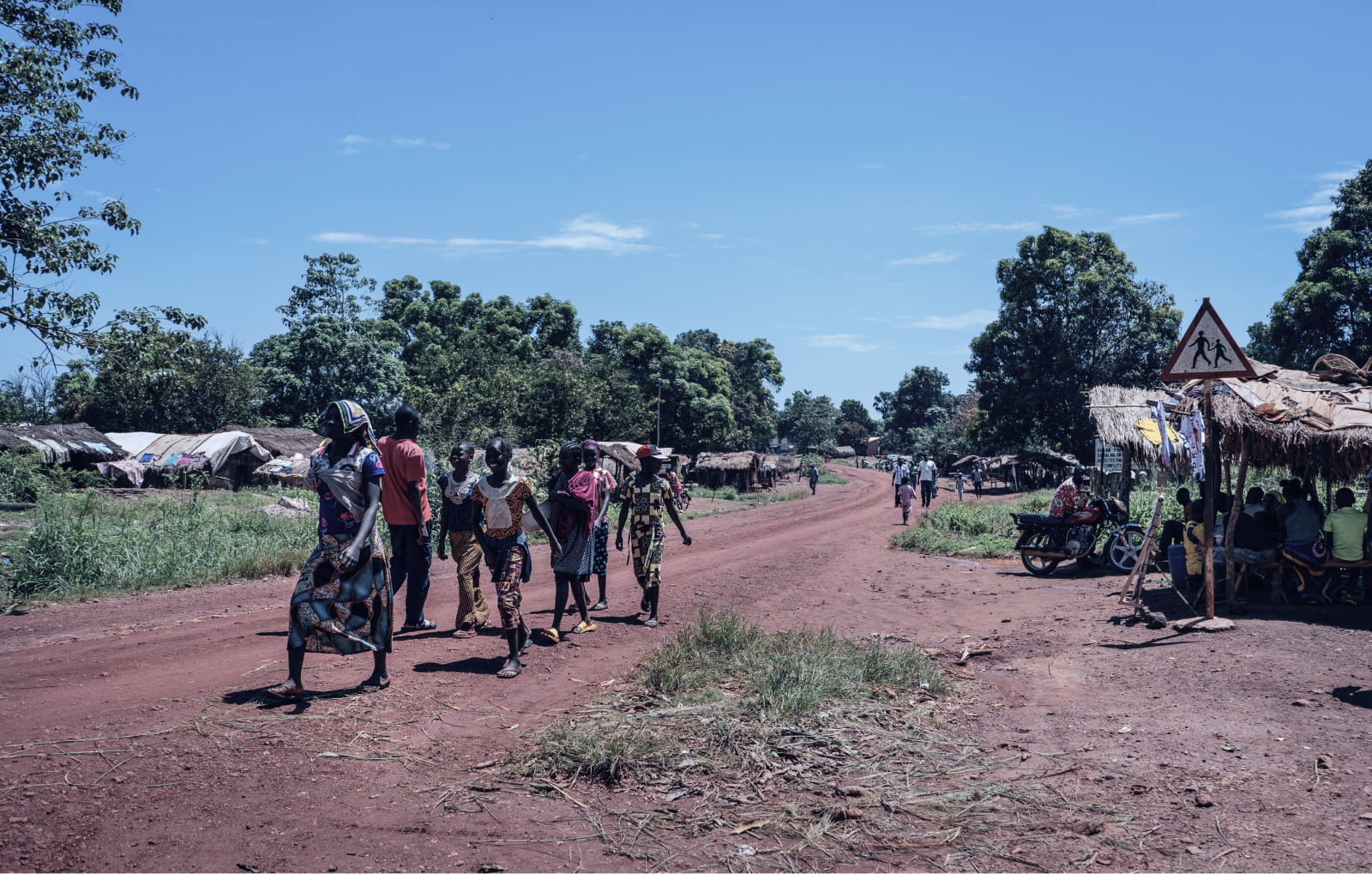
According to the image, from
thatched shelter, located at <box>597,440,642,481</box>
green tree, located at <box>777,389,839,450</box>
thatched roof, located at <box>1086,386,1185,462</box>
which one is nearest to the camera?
thatched roof, located at <box>1086,386,1185,462</box>

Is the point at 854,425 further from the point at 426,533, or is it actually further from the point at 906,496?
the point at 426,533

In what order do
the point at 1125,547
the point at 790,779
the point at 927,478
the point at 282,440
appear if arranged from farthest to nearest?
the point at 282,440 → the point at 927,478 → the point at 1125,547 → the point at 790,779

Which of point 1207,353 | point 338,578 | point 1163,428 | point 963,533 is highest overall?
point 1207,353

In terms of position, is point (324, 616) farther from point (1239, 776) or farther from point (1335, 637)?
point (1335, 637)

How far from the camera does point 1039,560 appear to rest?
1452 cm

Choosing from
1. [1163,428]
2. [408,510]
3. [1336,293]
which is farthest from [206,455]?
[1336,293]

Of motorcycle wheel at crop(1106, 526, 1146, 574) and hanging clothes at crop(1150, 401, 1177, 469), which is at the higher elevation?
hanging clothes at crop(1150, 401, 1177, 469)

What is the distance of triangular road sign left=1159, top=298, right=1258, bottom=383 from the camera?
7938 millimetres

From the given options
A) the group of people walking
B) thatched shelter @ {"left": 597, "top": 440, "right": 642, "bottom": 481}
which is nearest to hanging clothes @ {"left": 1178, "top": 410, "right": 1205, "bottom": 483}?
the group of people walking

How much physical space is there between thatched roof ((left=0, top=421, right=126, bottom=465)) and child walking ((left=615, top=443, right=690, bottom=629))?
3317cm

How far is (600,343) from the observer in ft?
228

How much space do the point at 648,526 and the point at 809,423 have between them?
9028 cm

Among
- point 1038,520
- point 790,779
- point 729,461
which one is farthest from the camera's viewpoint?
point 729,461

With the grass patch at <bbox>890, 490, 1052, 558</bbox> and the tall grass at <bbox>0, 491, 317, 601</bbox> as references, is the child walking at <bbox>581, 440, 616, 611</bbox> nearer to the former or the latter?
the tall grass at <bbox>0, 491, 317, 601</bbox>
